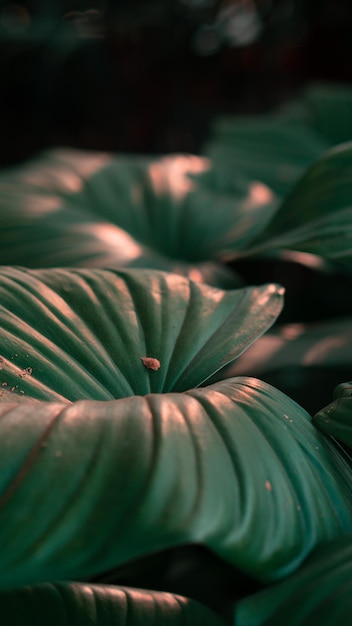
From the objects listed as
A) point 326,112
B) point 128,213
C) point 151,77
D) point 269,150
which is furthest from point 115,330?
point 151,77

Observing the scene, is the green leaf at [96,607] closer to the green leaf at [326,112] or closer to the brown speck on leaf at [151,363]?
the brown speck on leaf at [151,363]

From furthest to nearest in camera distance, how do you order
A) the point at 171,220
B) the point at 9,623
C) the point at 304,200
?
the point at 171,220
the point at 304,200
the point at 9,623

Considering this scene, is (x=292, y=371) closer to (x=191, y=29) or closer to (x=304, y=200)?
(x=304, y=200)

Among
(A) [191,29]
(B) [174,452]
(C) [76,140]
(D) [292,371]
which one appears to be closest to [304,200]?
(D) [292,371]

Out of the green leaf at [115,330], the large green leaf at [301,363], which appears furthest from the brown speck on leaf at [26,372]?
the large green leaf at [301,363]

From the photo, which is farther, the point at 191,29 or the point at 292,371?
the point at 191,29
